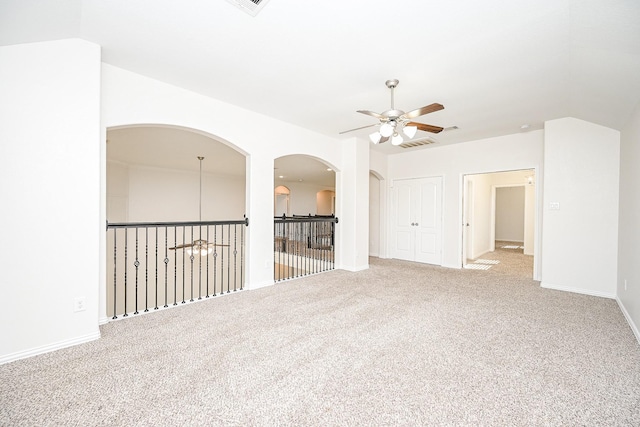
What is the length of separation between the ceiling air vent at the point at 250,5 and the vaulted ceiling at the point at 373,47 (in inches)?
2.1

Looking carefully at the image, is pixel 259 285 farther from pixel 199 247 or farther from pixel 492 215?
pixel 492 215

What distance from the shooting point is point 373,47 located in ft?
8.24

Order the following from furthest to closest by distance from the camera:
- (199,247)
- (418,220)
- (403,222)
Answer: (403,222) → (418,220) → (199,247)

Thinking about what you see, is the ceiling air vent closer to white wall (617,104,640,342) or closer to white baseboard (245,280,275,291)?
white baseboard (245,280,275,291)

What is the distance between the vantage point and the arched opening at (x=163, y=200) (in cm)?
558

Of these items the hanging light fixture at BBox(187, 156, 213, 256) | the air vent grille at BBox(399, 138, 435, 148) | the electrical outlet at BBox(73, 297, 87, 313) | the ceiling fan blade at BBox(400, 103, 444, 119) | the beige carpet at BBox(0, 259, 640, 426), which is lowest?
the beige carpet at BBox(0, 259, 640, 426)

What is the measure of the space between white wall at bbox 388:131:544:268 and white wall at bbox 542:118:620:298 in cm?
62

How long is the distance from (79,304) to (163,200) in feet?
20.8

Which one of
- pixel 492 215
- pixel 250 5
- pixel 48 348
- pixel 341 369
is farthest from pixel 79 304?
pixel 492 215

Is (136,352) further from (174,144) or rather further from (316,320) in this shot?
(174,144)

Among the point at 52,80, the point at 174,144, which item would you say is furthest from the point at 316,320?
the point at 174,144

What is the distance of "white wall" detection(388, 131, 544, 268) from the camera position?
5090 mm

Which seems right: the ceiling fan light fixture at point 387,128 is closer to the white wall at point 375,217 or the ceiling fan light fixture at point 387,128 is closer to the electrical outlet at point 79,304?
the electrical outlet at point 79,304

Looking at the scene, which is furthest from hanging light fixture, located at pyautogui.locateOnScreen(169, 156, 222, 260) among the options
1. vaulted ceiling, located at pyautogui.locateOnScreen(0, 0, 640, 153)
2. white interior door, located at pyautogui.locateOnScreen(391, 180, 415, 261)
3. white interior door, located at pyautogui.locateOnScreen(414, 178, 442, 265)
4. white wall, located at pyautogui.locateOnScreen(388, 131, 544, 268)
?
white wall, located at pyautogui.locateOnScreen(388, 131, 544, 268)
